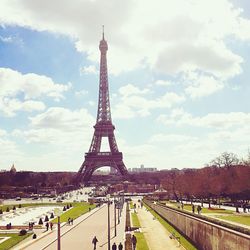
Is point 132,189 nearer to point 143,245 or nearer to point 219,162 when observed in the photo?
point 219,162

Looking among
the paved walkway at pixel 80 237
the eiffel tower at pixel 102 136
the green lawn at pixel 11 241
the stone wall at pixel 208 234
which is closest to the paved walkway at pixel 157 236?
the stone wall at pixel 208 234

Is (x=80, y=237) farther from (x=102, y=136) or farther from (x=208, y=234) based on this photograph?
(x=102, y=136)

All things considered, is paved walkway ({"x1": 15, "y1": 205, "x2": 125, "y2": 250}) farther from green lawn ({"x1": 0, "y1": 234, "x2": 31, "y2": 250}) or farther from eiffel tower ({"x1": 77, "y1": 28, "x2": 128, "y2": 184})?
eiffel tower ({"x1": 77, "y1": 28, "x2": 128, "y2": 184})

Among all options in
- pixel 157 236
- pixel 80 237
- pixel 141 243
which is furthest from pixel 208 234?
pixel 80 237

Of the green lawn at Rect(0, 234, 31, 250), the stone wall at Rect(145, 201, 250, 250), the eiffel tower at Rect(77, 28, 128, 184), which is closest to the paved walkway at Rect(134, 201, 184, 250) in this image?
the stone wall at Rect(145, 201, 250, 250)

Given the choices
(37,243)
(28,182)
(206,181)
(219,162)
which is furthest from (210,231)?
(28,182)

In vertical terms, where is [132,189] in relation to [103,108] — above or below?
below
